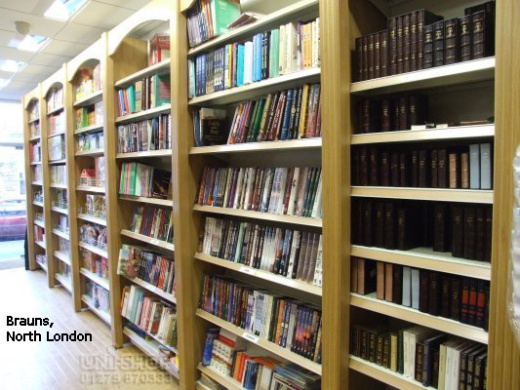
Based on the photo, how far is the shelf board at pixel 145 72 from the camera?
2.45 metres

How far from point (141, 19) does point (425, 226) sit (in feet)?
7.17

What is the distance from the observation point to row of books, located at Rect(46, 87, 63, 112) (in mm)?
4195

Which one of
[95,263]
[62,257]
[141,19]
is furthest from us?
[62,257]

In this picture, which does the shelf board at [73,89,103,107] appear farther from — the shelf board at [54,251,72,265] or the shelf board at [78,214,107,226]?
the shelf board at [54,251,72,265]

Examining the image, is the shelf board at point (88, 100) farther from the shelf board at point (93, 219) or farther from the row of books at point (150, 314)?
the row of books at point (150, 314)

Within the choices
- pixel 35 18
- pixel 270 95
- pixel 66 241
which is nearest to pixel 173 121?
pixel 270 95

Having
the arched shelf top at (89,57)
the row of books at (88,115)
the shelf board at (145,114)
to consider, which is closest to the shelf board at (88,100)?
the row of books at (88,115)

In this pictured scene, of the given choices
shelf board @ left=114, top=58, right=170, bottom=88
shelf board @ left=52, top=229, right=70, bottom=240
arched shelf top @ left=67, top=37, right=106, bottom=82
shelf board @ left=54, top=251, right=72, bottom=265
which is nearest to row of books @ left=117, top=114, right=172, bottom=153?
shelf board @ left=114, top=58, right=170, bottom=88

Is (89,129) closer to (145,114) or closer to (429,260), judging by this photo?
(145,114)

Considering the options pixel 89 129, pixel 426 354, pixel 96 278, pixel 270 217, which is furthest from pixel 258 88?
pixel 96 278

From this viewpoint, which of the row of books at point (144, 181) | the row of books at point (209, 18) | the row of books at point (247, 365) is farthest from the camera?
the row of books at point (144, 181)

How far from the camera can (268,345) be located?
1860 mm

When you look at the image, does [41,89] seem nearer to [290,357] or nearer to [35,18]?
[35,18]

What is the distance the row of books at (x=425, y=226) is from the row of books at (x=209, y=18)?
48.1 inches
